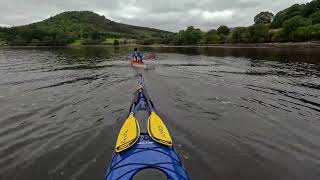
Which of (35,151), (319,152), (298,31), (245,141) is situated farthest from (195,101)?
(298,31)

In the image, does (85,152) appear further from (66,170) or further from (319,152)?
(319,152)

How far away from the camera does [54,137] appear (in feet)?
63.5

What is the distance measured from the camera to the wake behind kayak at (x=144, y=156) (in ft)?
36.3

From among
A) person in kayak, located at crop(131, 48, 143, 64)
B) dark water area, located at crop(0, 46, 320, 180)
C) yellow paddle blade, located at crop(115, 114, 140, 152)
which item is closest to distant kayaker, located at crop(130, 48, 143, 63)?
person in kayak, located at crop(131, 48, 143, 64)

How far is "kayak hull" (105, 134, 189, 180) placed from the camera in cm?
1098

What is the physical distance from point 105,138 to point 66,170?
436 centimetres

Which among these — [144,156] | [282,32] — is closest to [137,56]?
[144,156]

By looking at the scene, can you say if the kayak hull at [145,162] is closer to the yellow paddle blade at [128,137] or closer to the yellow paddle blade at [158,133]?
the yellow paddle blade at [128,137]

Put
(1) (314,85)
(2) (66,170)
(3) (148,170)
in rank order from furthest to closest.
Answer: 1. (1) (314,85)
2. (2) (66,170)
3. (3) (148,170)

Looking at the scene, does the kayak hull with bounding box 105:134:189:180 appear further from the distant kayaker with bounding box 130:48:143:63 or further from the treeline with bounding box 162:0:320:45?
the treeline with bounding box 162:0:320:45

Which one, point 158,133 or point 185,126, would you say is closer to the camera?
point 158,133

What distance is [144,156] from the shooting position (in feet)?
39.7

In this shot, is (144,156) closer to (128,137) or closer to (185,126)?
(128,137)

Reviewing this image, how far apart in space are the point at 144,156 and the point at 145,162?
463 mm
